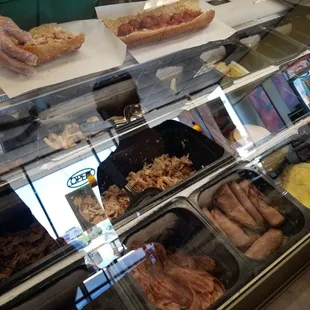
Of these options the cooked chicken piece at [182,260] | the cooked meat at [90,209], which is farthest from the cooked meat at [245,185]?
the cooked meat at [90,209]

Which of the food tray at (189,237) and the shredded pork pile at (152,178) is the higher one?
the shredded pork pile at (152,178)

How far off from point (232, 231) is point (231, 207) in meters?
0.15

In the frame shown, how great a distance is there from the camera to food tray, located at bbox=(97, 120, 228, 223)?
5.62 ft

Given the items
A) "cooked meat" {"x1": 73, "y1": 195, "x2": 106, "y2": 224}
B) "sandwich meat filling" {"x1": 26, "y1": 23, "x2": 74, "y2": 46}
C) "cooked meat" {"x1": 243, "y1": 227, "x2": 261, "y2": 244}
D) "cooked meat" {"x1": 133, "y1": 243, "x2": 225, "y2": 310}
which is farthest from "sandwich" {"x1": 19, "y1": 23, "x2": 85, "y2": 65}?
"cooked meat" {"x1": 243, "y1": 227, "x2": 261, "y2": 244}

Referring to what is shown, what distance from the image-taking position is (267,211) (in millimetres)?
1712

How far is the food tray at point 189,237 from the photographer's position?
1.42 m

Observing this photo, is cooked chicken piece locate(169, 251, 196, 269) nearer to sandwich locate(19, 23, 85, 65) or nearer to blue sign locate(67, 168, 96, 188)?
blue sign locate(67, 168, 96, 188)

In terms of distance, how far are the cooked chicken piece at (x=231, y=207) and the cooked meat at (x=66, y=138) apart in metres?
0.69

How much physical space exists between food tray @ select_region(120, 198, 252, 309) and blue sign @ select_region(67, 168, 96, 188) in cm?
28

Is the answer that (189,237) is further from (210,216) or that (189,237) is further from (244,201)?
(244,201)

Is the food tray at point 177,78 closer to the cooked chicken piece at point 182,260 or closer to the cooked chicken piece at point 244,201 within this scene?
the cooked chicken piece at point 244,201

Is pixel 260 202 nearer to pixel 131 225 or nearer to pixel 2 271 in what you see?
pixel 131 225

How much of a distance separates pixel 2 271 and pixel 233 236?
94 cm

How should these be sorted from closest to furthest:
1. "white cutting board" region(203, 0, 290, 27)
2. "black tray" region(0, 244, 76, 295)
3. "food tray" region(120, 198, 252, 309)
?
"black tray" region(0, 244, 76, 295), "food tray" region(120, 198, 252, 309), "white cutting board" region(203, 0, 290, 27)
